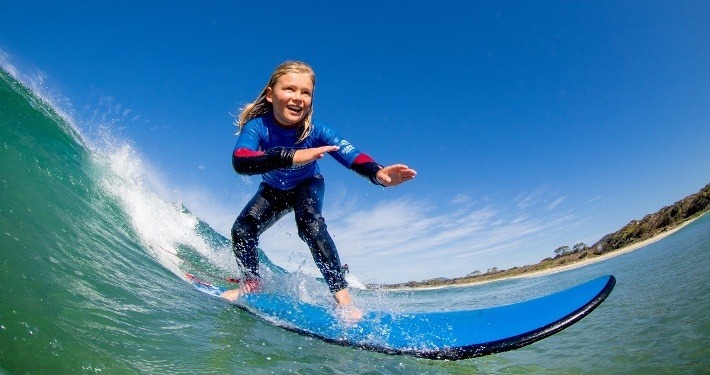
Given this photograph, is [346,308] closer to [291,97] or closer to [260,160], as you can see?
[260,160]

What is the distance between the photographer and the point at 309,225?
3.77 metres

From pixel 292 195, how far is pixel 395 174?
4.54 feet

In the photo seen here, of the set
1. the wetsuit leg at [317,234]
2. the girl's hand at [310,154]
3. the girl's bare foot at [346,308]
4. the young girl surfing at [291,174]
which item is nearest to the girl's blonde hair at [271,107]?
the young girl surfing at [291,174]

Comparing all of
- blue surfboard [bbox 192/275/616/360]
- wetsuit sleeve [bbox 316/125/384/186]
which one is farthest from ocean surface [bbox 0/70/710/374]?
wetsuit sleeve [bbox 316/125/384/186]

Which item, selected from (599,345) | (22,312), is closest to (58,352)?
(22,312)

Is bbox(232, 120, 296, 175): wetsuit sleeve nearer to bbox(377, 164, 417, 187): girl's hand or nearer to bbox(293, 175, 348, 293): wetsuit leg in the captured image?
bbox(293, 175, 348, 293): wetsuit leg

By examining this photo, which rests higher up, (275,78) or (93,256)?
(275,78)

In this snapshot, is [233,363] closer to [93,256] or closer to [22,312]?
[22,312]

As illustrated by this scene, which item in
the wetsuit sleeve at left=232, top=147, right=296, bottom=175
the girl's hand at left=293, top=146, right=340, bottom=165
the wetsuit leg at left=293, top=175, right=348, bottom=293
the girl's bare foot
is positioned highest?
the wetsuit sleeve at left=232, top=147, right=296, bottom=175

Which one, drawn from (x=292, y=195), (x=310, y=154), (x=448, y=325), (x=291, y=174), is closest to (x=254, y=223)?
(x=292, y=195)

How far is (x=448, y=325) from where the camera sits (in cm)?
323

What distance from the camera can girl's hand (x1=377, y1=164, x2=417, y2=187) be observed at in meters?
3.14

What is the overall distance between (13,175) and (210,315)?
2590mm

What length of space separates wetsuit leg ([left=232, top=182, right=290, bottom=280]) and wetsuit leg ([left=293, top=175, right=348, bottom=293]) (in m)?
0.29
